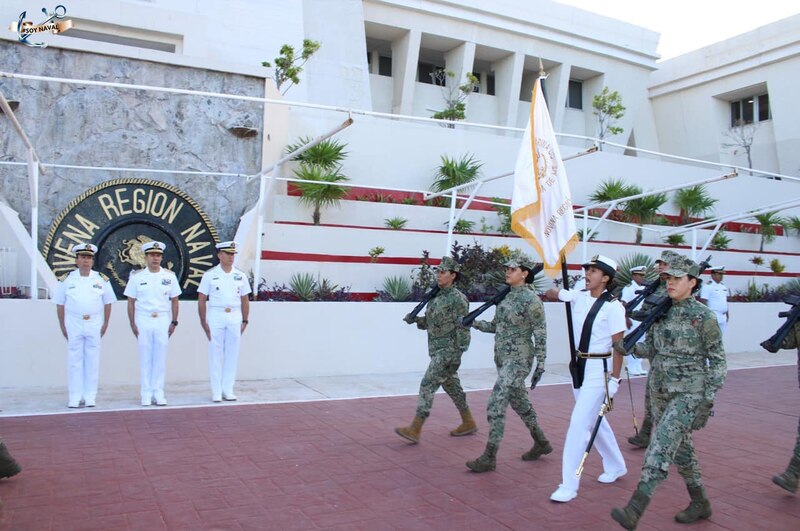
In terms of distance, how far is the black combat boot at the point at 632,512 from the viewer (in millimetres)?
4164

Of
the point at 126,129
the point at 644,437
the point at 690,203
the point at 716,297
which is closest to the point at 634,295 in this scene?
the point at 716,297

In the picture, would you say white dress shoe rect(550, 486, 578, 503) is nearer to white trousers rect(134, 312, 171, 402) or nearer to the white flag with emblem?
the white flag with emblem

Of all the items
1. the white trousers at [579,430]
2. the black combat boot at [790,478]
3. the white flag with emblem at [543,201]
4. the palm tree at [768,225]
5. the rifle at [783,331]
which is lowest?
the black combat boot at [790,478]

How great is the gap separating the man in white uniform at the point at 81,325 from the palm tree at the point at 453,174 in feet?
33.8

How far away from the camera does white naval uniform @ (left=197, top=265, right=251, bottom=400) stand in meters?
8.52

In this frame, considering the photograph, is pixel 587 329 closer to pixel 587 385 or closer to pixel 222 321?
pixel 587 385

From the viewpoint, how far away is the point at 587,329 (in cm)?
525

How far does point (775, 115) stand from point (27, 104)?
24.1m

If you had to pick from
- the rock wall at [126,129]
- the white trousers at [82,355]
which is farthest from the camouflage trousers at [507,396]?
the rock wall at [126,129]

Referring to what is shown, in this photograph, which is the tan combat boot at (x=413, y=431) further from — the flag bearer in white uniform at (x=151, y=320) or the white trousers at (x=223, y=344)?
the flag bearer in white uniform at (x=151, y=320)

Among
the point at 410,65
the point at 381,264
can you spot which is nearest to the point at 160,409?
the point at 381,264

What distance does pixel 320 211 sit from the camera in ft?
49.1

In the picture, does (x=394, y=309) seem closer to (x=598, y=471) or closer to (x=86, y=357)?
(x=86, y=357)

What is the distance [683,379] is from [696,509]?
0.90 meters
